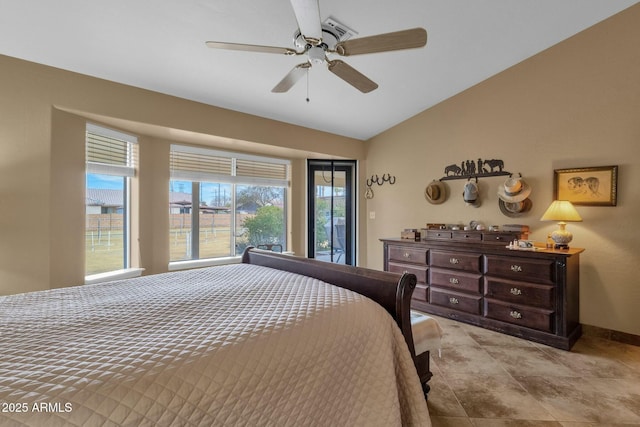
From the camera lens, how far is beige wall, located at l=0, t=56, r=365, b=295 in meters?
2.42

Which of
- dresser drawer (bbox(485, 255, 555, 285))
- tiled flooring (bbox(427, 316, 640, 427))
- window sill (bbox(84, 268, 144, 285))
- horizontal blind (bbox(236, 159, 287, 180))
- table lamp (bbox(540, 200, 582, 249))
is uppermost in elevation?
horizontal blind (bbox(236, 159, 287, 180))

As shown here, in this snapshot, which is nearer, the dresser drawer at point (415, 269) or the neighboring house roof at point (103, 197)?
the neighboring house roof at point (103, 197)

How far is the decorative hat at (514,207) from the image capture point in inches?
128

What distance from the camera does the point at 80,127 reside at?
2830mm


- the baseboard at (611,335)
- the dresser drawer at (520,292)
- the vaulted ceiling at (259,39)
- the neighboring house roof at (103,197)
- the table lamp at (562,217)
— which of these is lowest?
the baseboard at (611,335)

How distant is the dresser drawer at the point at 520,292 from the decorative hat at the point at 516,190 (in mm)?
937

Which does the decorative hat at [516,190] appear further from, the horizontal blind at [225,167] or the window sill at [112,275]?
the window sill at [112,275]

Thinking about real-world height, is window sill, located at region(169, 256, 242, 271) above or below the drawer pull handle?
above

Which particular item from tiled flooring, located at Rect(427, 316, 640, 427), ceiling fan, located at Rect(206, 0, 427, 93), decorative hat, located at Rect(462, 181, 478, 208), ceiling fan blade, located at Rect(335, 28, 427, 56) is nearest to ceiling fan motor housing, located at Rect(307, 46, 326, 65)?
ceiling fan, located at Rect(206, 0, 427, 93)

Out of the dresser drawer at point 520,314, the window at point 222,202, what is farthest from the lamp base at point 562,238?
the window at point 222,202

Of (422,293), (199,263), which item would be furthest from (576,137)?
(199,263)

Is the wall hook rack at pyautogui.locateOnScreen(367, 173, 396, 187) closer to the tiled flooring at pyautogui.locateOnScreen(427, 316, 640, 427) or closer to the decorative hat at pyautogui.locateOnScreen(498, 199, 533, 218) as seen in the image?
the decorative hat at pyautogui.locateOnScreen(498, 199, 533, 218)

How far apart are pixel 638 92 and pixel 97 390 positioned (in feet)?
13.9

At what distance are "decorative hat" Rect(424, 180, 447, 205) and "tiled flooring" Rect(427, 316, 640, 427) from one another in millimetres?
1826
